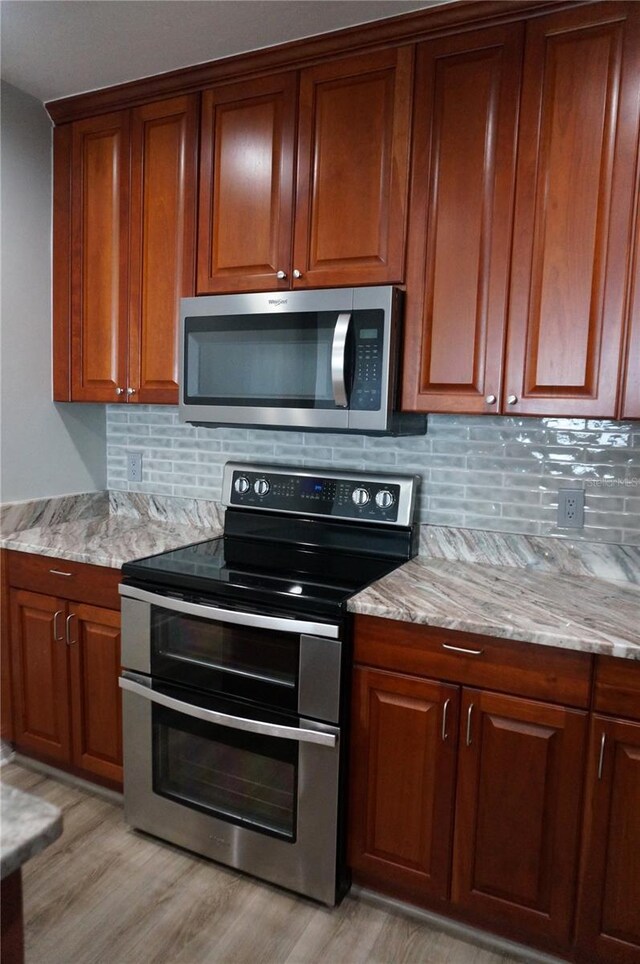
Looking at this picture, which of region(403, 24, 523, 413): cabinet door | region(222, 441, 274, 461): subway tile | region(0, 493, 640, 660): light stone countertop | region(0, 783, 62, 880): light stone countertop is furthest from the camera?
region(222, 441, 274, 461): subway tile

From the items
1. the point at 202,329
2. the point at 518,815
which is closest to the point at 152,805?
the point at 518,815

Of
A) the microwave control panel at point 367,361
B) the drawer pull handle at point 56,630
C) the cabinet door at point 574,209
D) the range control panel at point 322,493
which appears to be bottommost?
the drawer pull handle at point 56,630

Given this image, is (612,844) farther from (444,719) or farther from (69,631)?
(69,631)

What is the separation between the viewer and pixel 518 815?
1612 mm

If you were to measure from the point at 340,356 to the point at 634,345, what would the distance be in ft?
2.53

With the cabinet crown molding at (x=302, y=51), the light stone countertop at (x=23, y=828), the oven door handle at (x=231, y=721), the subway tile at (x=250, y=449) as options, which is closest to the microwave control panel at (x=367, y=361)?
the subway tile at (x=250, y=449)

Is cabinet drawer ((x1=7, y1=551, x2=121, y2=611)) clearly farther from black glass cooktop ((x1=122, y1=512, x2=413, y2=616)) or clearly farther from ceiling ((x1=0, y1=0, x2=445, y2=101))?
ceiling ((x1=0, y1=0, x2=445, y2=101))

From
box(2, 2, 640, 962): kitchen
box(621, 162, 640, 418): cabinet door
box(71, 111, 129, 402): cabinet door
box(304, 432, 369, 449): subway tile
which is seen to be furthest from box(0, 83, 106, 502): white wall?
box(621, 162, 640, 418): cabinet door

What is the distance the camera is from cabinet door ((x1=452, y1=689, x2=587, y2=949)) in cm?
156

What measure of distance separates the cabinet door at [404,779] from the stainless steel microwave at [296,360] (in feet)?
2.43

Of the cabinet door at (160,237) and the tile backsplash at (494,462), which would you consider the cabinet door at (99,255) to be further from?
the tile backsplash at (494,462)

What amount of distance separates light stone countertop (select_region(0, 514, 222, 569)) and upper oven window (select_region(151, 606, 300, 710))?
11.3 inches

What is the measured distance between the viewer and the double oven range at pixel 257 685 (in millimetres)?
1761

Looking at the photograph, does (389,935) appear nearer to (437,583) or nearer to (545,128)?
(437,583)
